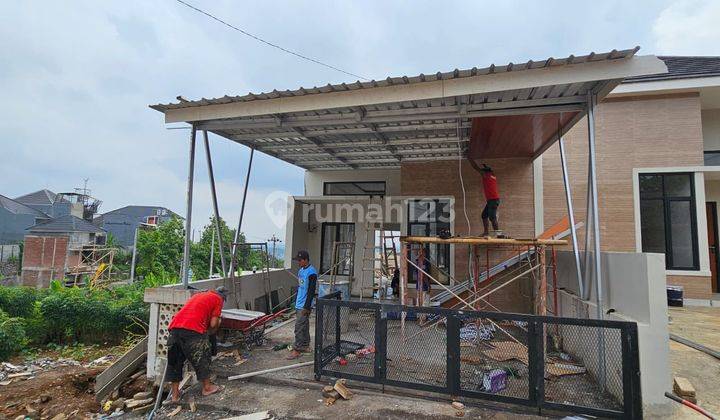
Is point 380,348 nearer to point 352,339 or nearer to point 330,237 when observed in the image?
point 352,339

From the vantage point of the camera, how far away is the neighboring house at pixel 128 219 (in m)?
42.5

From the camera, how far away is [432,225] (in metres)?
9.96

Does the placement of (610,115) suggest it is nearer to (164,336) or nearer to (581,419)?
(581,419)

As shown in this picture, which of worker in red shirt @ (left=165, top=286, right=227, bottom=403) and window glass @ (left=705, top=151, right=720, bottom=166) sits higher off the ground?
window glass @ (left=705, top=151, right=720, bottom=166)

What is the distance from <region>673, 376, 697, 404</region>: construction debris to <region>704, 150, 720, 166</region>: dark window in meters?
9.25

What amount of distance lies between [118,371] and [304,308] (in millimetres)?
3253

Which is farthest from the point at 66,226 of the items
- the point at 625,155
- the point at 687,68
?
the point at 687,68

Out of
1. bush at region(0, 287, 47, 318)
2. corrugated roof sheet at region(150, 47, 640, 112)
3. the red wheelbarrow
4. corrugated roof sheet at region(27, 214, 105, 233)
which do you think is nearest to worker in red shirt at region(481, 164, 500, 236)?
corrugated roof sheet at region(150, 47, 640, 112)

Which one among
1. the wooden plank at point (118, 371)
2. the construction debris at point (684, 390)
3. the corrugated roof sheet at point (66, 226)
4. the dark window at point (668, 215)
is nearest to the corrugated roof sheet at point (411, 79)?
the construction debris at point (684, 390)

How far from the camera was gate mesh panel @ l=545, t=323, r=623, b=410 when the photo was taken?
3.97 meters

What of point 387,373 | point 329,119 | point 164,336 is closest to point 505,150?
point 329,119

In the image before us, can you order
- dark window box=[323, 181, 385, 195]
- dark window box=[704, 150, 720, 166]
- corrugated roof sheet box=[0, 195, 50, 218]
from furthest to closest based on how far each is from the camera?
corrugated roof sheet box=[0, 195, 50, 218] → dark window box=[323, 181, 385, 195] → dark window box=[704, 150, 720, 166]

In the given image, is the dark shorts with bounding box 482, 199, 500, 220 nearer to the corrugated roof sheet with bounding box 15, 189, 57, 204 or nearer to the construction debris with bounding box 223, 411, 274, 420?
the construction debris with bounding box 223, 411, 274, 420

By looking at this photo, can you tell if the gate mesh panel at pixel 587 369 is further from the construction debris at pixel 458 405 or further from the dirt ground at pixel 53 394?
the dirt ground at pixel 53 394
